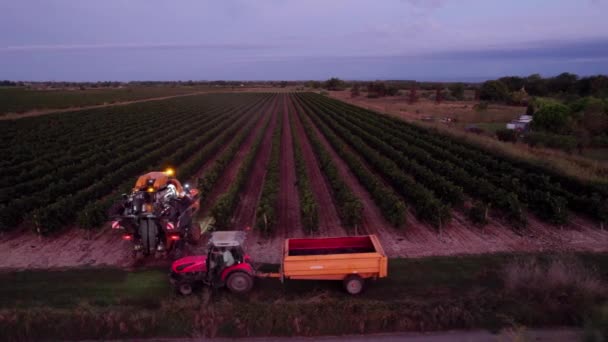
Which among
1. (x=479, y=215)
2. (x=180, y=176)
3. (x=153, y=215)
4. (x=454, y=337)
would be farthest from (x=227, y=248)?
(x=180, y=176)

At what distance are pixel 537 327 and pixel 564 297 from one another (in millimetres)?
1092

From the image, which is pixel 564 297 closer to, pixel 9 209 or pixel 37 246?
pixel 37 246

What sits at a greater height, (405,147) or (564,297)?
(405,147)

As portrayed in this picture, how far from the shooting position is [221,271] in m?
8.70

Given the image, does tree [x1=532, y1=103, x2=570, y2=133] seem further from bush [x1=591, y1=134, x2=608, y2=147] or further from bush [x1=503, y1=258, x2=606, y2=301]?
bush [x1=503, y1=258, x2=606, y2=301]

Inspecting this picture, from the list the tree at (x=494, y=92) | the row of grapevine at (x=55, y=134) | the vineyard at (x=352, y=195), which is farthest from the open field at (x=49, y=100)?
the tree at (x=494, y=92)

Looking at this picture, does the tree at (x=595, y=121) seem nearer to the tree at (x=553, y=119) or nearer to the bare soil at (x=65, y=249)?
the tree at (x=553, y=119)

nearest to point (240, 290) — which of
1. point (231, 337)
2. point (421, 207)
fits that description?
point (231, 337)

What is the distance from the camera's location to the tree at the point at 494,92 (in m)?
69.4

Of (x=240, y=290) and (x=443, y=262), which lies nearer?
(x=240, y=290)

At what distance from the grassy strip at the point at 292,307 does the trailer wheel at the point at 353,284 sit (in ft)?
0.58

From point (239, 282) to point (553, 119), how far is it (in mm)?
32416

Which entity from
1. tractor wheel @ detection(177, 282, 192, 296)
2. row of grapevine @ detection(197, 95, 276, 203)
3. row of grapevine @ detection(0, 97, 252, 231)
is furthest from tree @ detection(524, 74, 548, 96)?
tractor wheel @ detection(177, 282, 192, 296)

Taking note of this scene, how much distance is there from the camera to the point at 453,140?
86.2 feet
